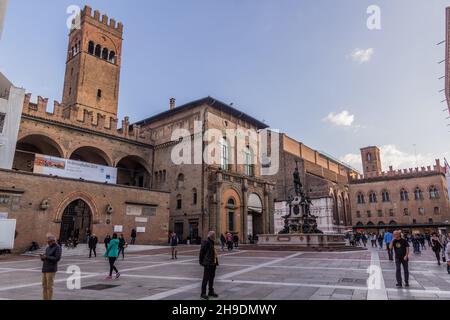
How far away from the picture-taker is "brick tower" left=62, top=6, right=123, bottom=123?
37688 millimetres

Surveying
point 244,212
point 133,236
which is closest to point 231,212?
point 244,212

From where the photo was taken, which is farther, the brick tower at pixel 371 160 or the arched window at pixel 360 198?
the brick tower at pixel 371 160

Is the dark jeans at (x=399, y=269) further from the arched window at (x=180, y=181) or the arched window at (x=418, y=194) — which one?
the arched window at (x=418, y=194)

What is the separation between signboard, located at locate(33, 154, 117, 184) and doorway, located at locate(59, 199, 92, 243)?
8.04 ft

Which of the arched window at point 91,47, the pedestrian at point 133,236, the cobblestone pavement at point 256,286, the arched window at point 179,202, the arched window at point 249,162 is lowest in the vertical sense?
the cobblestone pavement at point 256,286

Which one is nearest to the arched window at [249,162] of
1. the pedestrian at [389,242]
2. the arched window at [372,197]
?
the pedestrian at [389,242]

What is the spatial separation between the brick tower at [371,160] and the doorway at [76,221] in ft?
244

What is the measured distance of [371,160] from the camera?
85688 mm

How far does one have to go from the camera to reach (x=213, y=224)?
3167 centimetres

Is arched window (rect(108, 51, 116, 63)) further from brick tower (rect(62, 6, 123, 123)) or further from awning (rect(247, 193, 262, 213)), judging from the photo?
awning (rect(247, 193, 262, 213))

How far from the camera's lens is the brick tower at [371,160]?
276ft

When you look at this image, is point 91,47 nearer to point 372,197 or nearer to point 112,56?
point 112,56

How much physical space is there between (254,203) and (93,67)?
25689 millimetres
